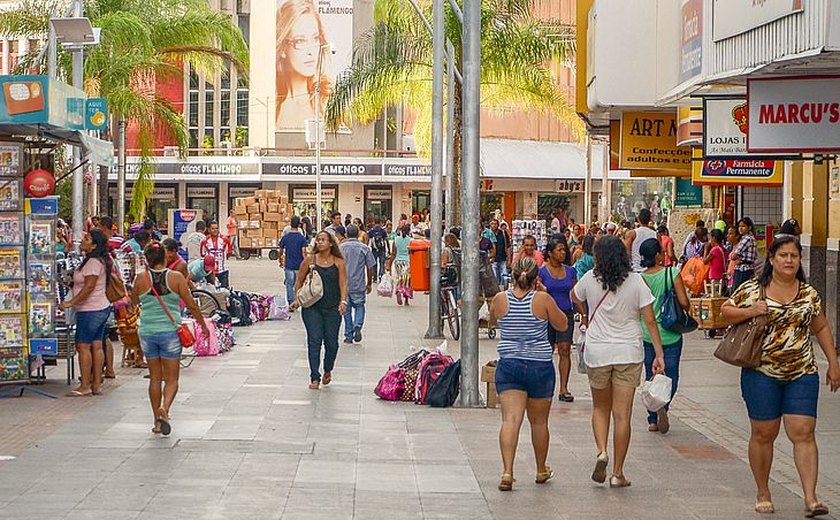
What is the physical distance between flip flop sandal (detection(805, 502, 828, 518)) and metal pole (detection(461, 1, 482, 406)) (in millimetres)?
5601

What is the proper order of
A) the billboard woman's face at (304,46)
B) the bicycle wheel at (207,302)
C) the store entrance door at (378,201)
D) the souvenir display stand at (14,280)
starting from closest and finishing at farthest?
1. the souvenir display stand at (14,280)
2. the bicycle wheel at (207,302)
3. the store entrance door at (378,201)
4. the billboard woman's face at (304,46)

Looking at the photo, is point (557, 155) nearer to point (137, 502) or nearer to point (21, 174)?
point (21, 174)

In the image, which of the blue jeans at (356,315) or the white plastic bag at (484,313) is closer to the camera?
the blue jeans at (356,315)

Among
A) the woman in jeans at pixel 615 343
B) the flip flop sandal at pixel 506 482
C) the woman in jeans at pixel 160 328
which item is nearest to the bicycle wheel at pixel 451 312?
the woman in jeans at pixel 160 328

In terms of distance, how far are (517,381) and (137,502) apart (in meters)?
2.73

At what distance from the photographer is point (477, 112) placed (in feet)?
47.2

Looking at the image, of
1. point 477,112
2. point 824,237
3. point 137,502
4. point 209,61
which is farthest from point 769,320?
point 209,61

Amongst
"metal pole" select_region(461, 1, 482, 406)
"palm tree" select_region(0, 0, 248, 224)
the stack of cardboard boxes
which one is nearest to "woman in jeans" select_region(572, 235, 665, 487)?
"metal pole" select_region(461, 1, 482, 406)

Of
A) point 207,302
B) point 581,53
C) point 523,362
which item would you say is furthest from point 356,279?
point 523,362

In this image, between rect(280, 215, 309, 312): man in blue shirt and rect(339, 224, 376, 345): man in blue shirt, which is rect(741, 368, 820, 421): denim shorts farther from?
rect(280, 215, 309, 312): man in blue shirt

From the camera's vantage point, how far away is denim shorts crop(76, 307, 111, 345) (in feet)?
46.7

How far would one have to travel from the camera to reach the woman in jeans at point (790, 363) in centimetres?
882

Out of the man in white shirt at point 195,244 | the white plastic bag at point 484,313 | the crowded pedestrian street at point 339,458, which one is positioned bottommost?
the crowded pedestrian street at point 339,458

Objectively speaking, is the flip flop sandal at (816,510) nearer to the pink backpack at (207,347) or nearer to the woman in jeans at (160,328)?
the woman in jeans at (160,328)
